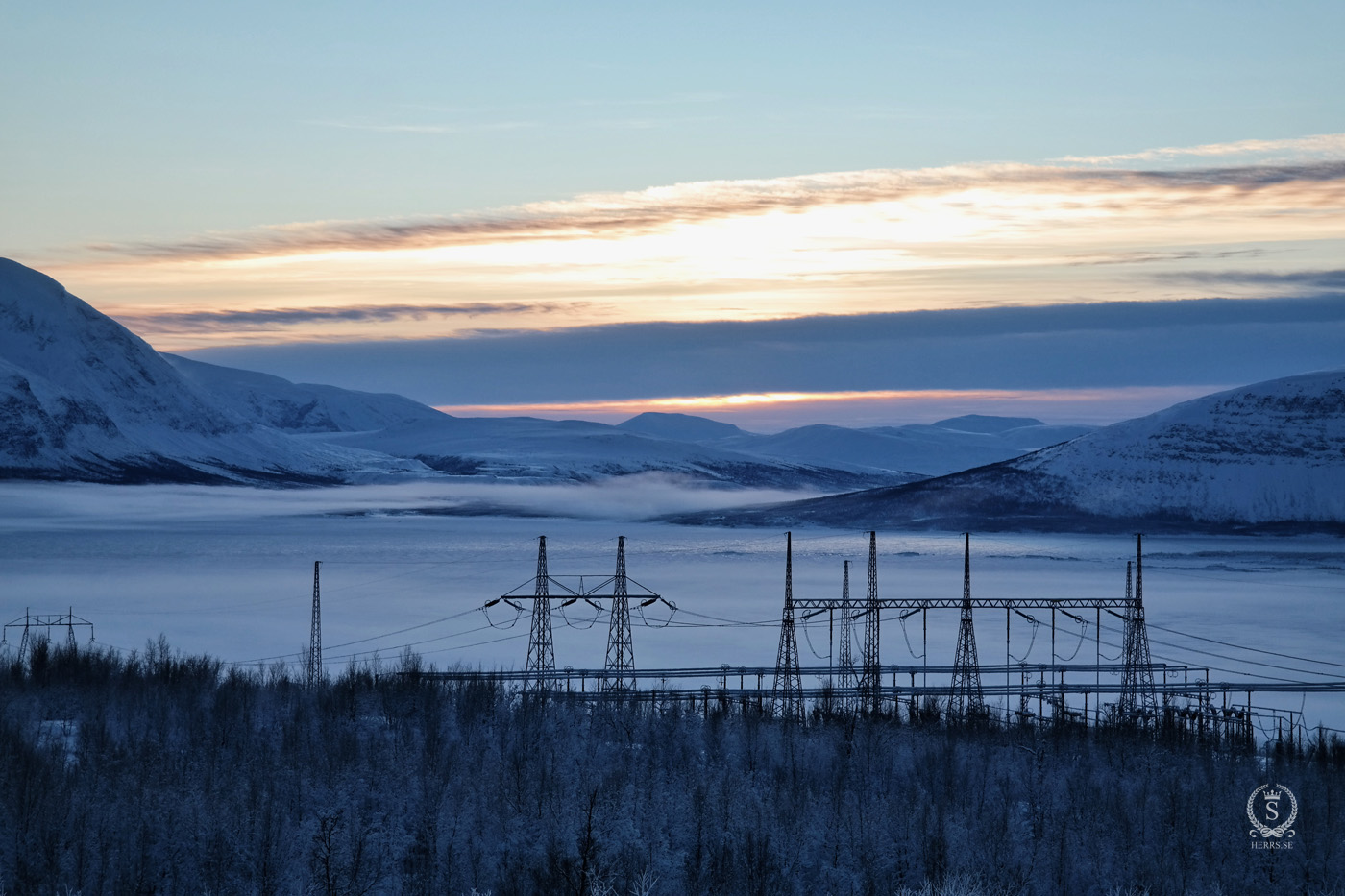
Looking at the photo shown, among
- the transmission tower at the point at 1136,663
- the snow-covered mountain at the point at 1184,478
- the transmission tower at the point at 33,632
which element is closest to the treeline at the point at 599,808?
the transmission tower at the point at 1136,663

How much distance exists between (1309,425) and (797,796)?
179575 millimetres

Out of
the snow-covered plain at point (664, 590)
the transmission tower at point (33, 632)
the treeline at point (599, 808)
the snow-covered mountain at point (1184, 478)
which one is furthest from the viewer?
the snow-covered mountain at point (1184, 478)

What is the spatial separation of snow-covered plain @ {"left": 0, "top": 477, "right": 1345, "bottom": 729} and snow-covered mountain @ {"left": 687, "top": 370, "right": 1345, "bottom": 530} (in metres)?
8.65

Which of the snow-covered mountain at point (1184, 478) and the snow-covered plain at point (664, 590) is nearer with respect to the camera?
the snow-covered plain at point (664, 590)

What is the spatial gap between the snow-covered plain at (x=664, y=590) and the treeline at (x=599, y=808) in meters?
31.0

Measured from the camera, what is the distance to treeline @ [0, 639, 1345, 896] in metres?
20.6

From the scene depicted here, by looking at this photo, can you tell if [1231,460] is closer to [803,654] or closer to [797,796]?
[803,654]

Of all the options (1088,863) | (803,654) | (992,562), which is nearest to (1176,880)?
(1088,863)

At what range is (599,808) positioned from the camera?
2428 centimetres

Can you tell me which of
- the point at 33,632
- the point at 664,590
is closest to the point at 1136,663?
the point at 33,632

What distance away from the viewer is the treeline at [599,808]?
2062 cm

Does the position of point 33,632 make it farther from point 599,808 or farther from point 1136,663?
point 599,808

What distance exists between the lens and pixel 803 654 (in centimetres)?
8600

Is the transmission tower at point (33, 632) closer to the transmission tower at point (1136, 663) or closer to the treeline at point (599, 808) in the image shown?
the treeline at point (599, 808)
